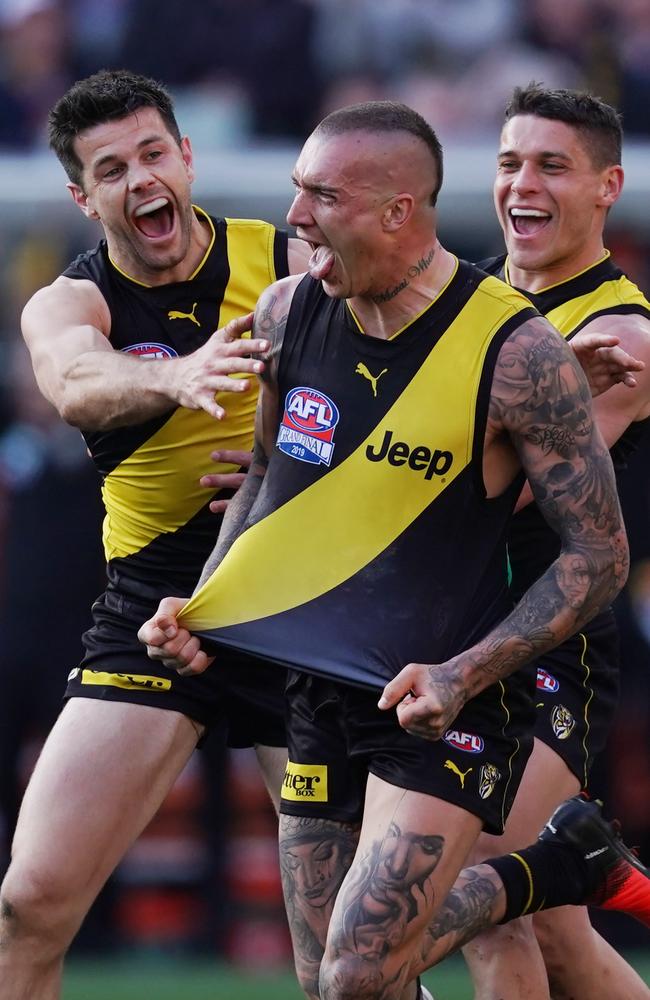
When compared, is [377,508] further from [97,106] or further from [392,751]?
→ [97,106]

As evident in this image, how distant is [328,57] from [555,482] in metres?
7.28

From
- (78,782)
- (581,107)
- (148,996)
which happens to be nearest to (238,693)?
(78,782)

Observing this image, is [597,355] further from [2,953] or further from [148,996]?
[148,996]

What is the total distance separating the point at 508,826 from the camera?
5.70m

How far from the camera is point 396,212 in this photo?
474 centimetres

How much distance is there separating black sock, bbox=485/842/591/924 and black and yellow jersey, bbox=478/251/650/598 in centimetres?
83

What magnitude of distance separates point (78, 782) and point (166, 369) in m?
1.32

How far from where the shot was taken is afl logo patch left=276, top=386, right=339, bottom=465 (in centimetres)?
483

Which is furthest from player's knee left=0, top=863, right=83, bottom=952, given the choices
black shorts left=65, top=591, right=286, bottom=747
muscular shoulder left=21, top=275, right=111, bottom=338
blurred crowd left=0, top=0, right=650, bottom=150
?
blurred crowd left=0, top=0, right=650, bottom=150

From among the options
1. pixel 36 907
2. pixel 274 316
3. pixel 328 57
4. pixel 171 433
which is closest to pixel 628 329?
pixel 274 316

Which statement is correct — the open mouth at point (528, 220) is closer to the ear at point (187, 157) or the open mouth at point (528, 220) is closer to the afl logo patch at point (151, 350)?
the ear at point (187, 157)

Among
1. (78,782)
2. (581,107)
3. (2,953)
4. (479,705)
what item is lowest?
(2,953)

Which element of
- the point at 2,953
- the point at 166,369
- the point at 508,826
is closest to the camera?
the point at 166,369

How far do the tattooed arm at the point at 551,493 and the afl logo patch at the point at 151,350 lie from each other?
140 cm
